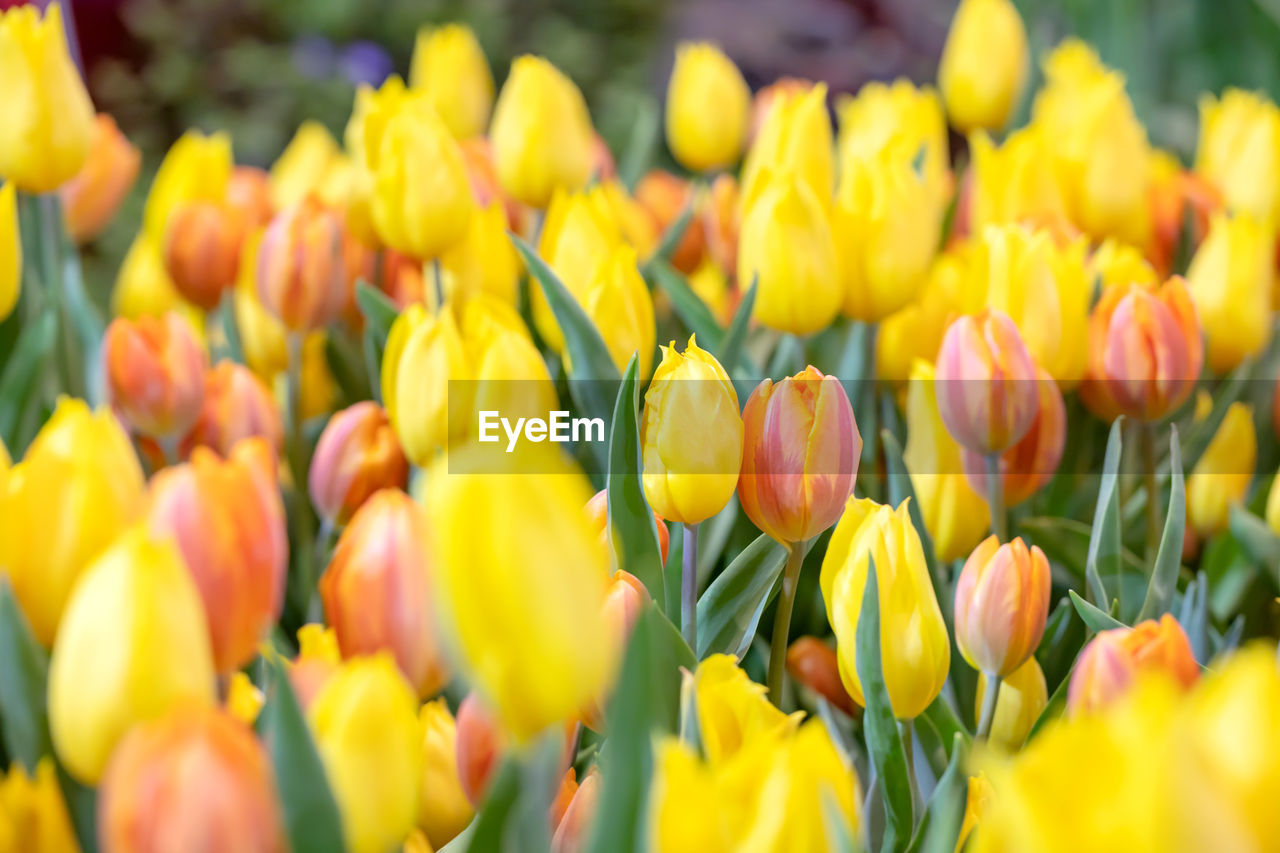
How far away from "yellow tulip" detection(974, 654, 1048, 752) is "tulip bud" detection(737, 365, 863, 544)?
0.09m

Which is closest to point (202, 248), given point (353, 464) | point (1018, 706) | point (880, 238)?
point (353, 464)

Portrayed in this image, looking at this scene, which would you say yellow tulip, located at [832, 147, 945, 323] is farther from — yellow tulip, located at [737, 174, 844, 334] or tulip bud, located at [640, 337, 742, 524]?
tulip bud, located at [640, 337, 742, 524]

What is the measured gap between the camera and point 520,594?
19cm

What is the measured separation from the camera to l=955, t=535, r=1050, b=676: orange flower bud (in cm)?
33

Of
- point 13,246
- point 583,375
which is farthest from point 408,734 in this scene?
point 13,246

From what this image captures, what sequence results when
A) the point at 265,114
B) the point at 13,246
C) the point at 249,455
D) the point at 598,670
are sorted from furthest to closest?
the point at 265,114
the point at 13,246
the point at 249,455
the point at 598,670

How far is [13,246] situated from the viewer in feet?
1.43

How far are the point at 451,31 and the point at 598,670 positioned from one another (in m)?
0.68

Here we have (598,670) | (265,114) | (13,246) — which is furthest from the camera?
(265,114)

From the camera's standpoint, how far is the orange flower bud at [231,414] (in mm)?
471

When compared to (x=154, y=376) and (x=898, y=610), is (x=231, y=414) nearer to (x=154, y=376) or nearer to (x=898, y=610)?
(x=154, y=376)

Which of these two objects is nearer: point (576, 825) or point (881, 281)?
point (576, 825)

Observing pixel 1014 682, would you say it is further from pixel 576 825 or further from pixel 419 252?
pixel 419 252

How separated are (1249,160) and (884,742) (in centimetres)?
47
